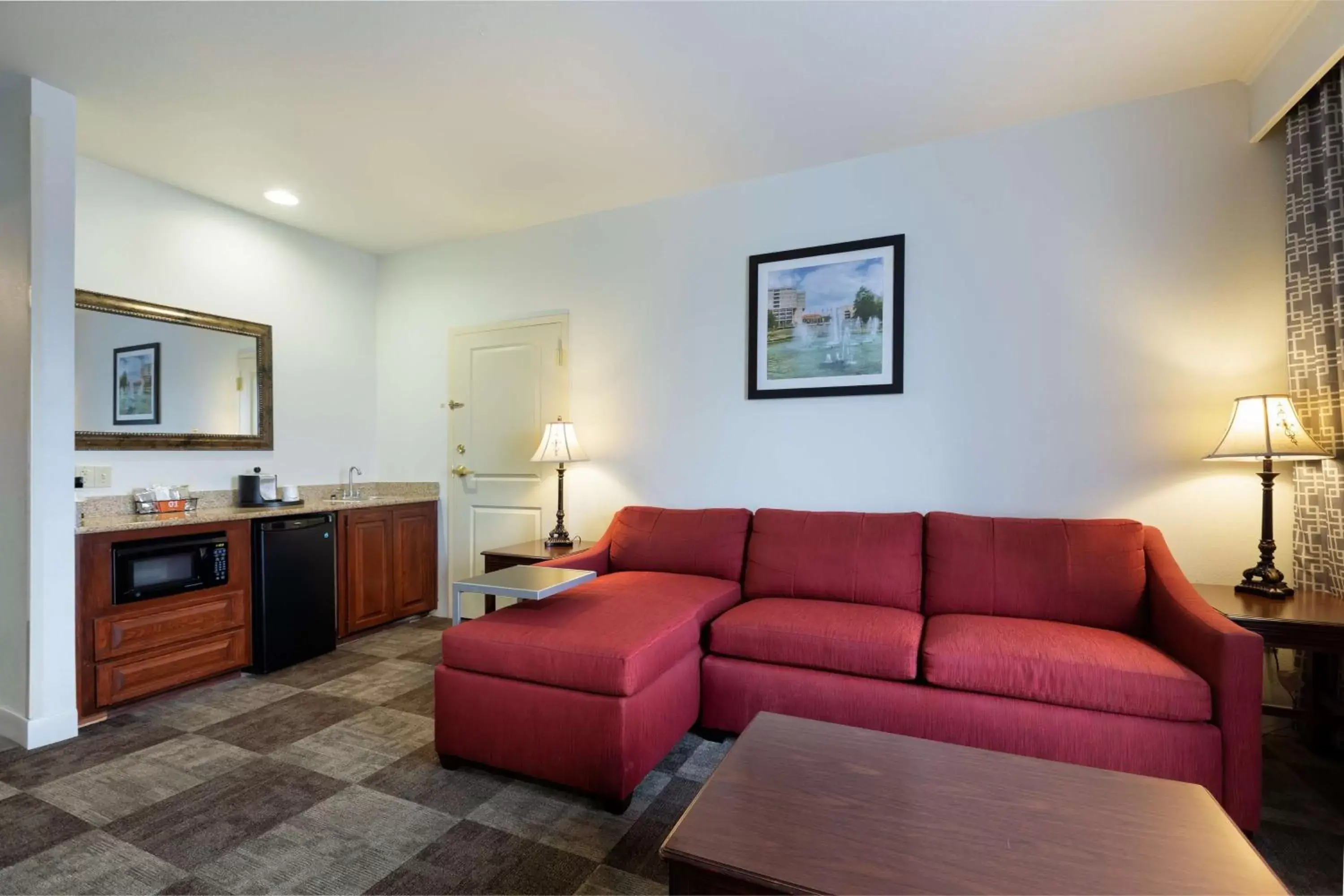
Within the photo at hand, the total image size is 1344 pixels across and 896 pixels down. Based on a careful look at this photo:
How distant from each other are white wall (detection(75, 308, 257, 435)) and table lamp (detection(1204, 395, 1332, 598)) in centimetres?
473

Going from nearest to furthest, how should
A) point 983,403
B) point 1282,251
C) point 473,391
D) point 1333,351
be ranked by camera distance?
point 1333,351 < point 1282,251 < point 983,403 < point 473,391

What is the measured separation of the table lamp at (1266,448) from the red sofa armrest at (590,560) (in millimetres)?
2519

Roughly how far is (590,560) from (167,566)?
1.94 metres

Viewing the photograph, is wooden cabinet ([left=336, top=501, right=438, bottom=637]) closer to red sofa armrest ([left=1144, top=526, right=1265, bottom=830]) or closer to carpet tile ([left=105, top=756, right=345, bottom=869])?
carpet tile ([left=105, top=756, right=345, bottom=869])

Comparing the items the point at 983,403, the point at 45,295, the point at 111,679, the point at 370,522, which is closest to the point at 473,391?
the point at 370,522

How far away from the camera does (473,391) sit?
395cm

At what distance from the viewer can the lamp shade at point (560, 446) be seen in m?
3.28

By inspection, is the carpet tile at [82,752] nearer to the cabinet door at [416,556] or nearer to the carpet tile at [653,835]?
the cabinet door at [416,556]

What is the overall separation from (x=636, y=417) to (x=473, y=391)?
1.27 m

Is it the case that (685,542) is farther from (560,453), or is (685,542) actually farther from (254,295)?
(254,295)

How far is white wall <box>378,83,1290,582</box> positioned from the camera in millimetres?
2334

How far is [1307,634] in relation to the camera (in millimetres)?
1746

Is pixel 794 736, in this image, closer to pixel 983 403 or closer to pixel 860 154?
pixel 983 403

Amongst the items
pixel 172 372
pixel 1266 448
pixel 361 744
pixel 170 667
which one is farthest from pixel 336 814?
pixel 1266 448
